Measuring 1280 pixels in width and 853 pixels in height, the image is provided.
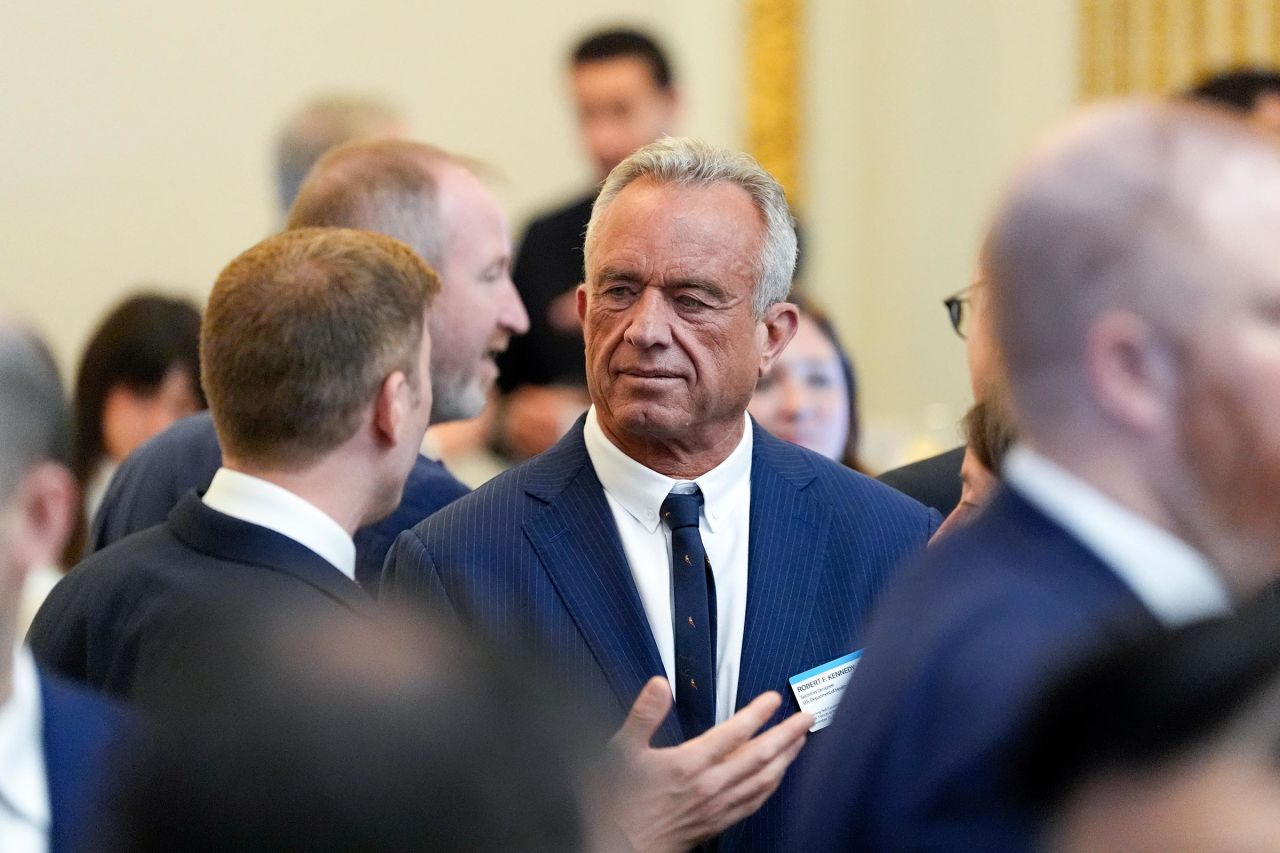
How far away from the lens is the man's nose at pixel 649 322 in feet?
8.75

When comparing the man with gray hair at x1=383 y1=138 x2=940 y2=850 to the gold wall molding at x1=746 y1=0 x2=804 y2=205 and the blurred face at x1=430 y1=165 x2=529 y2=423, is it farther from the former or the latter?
the gold wall molding at x1=746 y1=0 x2=804 y2=205

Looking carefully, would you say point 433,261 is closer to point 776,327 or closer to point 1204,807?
point 776,327

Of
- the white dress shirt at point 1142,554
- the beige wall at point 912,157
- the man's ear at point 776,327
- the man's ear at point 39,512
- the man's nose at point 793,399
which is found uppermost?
the man's ear at point 39,512

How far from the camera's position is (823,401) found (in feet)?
13.4

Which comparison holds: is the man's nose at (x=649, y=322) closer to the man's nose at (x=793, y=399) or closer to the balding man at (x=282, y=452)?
the balding man at (x=282, y=452)

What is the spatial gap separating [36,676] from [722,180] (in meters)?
1.48

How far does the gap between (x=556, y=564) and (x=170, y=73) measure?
4.58m

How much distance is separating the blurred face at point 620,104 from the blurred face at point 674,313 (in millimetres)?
2577

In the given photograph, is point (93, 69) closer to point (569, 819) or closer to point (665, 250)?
point (665, 250)

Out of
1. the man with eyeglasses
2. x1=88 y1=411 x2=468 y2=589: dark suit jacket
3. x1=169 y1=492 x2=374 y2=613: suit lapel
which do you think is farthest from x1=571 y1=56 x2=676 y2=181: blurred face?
x1=169 y1=492 x2=374 y2=613: suit lapel

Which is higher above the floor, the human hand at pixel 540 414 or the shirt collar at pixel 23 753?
the shirt collar at pixel 23 753

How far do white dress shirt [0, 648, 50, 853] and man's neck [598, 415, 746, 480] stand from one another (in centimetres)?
122

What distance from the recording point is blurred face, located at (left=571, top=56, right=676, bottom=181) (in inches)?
209

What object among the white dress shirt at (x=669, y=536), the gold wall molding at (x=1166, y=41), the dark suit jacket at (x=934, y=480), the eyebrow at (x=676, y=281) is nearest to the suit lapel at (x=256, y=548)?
the white dress shirt at (x=669, y=536)
